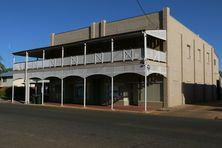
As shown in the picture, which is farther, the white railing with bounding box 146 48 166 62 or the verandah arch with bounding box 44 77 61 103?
the verandah arch with bounding box 44 77 61 103

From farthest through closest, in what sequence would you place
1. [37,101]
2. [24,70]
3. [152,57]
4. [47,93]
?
[47,93] < [24,70] < [37,101] < [152,57]

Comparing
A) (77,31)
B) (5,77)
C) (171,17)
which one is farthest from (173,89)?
(5,77)

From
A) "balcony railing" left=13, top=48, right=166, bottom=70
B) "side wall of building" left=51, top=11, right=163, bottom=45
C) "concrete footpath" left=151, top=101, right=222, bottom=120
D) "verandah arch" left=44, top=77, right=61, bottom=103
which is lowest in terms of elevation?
"concrete footpath" left=151, top=101, right=222, bottom=120

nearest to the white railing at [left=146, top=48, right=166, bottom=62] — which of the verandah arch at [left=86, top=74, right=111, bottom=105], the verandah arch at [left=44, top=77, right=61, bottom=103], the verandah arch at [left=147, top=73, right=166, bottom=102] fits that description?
the verandah arch at [left=147, top=73, right=166, bottom=102]

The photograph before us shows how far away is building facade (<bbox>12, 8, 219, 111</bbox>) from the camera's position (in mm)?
28281

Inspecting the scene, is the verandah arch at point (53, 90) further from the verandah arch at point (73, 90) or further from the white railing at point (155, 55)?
the white railing at point (155, 55)

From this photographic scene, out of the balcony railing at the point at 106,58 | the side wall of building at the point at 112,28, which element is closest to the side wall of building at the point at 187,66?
the side wall of building at the point at 112,28

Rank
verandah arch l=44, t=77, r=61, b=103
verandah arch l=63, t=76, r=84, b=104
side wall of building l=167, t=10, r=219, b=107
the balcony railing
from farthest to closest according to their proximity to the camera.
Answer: verandah arch l=44, t=77, r=61, b=103 → verandah arch l=63, t=76, r=84, b=104 → side wall of building l=167, t=10, r=219, b=107 → the balcony railing

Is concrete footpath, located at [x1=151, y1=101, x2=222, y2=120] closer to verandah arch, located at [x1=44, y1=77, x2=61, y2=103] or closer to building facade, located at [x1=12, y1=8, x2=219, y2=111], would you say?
building facade, located at [x1=12, y1=8, x2=219, y2=111]

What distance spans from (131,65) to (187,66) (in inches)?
354

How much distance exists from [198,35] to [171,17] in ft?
30.1

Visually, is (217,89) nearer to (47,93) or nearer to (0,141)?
(47,93)

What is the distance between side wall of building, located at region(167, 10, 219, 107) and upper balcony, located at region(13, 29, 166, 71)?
176cm

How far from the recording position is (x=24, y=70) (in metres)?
39.4
